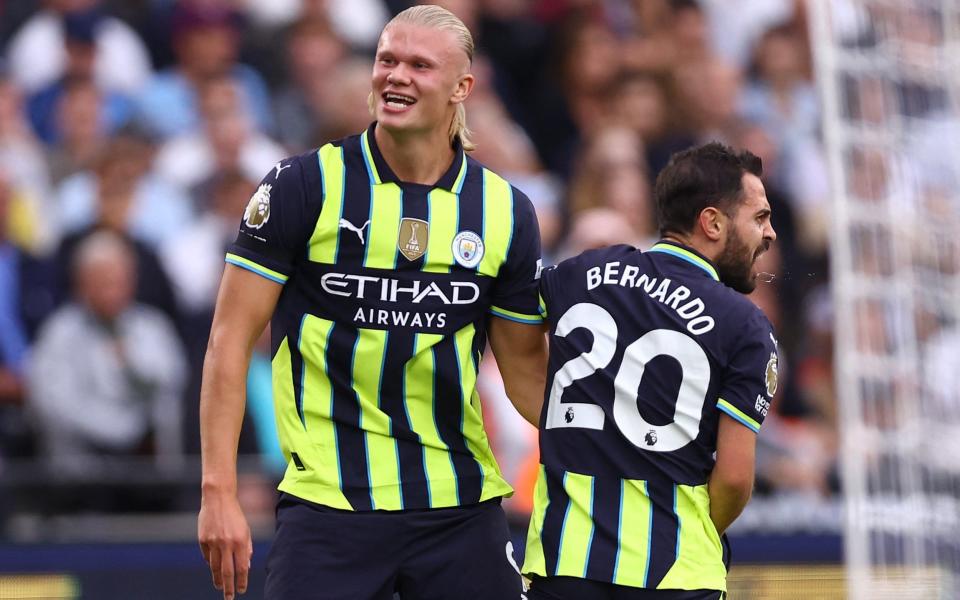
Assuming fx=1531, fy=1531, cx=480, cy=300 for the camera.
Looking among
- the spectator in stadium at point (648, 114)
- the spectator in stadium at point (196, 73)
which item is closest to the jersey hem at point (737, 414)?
the spectator in stadium at point (196, 73)

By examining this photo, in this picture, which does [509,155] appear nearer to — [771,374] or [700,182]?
[700,182]

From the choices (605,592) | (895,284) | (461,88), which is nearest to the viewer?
(605,592)

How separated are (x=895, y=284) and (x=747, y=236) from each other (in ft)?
11.6

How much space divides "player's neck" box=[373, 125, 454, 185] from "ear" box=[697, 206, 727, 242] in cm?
68

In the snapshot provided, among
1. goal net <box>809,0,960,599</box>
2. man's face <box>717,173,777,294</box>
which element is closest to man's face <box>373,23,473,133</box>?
man's face <box>717,173,777,294</box>

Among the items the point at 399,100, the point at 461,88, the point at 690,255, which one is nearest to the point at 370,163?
the point at 399,100

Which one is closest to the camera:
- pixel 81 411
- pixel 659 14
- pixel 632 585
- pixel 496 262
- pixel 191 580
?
pixel 632 585

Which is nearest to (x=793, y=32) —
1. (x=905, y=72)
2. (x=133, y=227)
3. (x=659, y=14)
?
(x=659, y=14)

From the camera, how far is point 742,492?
12.2ft

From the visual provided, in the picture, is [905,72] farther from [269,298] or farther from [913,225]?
[269,298]

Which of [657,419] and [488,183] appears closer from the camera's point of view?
[657,419]

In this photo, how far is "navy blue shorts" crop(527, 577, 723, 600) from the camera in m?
3.64

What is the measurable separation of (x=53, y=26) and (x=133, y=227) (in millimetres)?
1555

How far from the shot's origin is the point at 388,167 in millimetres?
3855
